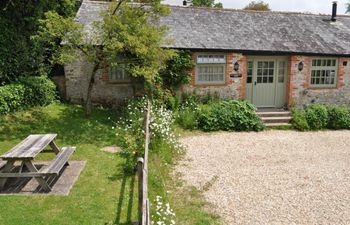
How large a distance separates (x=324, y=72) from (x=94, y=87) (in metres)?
10.6

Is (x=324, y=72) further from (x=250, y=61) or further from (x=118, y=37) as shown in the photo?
(x=118, y=37)

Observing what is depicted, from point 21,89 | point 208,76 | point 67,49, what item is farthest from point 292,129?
point 21,89

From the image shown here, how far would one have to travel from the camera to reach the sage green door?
1500 centimetres

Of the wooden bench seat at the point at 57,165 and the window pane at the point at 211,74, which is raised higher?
the window pane at the point at 211,74

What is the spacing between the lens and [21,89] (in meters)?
11.3

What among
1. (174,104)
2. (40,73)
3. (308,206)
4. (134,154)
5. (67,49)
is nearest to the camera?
(308,206)

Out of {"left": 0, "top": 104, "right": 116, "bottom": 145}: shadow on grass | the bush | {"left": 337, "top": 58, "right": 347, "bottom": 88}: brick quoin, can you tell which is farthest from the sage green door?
{"left": 0, "top": 104, "right": 116, "bottom": 145}: shadow on grass

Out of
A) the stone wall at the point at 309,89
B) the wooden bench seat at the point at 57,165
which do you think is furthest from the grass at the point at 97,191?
the stone wall at the point at 309,89

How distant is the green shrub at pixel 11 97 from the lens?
1036cm

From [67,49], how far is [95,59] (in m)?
0.96

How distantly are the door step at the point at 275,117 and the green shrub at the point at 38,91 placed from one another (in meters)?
8.64

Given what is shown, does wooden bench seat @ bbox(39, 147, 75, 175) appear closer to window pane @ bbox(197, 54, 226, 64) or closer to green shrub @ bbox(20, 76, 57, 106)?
green shrub @ bbox(20, 76, 57, 106)

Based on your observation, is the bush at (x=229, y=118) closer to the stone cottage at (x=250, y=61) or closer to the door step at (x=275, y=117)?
the door step at (x=275, y=117)

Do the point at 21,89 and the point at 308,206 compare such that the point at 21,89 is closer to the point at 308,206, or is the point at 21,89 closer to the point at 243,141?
the point at 243,141
